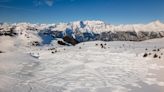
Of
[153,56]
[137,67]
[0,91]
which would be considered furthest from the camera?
[153,56]

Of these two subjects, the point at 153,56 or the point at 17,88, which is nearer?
the point at 17,88

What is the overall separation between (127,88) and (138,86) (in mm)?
668

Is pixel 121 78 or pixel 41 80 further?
pixel 121 78

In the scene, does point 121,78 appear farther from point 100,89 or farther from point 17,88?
point 17,88

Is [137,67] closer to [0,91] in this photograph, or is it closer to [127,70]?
[127,70]

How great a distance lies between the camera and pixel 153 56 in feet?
58.3

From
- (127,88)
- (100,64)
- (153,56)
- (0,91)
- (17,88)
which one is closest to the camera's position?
(0,91)

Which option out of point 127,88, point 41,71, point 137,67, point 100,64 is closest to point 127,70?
point 137,67

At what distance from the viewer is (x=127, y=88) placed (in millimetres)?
9703

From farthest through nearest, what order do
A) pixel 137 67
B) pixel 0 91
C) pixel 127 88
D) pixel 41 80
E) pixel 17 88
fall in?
1. pixel 137 67
2. pixel 41 80
3. pixel 127 88
4. pixel 17 88
5. pixel 0 91

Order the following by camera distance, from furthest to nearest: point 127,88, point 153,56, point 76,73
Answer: point 153,56 → point 76,73 → point 127,88

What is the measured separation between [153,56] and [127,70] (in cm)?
528

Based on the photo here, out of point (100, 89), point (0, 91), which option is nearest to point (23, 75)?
point (0, 91)

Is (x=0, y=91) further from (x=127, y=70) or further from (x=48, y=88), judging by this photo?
(x=127, y=70)
